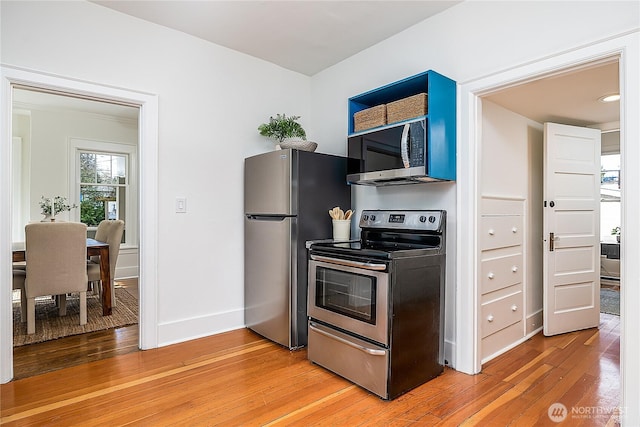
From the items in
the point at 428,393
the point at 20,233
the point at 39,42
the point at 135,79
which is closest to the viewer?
the point at 428,393

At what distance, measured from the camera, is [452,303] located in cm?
244

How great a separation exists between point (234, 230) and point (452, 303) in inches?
76.6

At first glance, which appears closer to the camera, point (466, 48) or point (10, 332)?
point (10, 332)

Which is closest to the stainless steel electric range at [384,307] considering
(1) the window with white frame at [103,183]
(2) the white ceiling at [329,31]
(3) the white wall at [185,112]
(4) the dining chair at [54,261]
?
(3) the white wall at [185,112]

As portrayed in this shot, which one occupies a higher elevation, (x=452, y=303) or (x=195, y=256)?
(x=195, y=256)

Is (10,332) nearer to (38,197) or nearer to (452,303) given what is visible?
(452,303)

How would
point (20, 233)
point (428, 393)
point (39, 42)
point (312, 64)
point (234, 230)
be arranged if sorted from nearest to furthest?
point (428, 393) → point (39, 42) → point (234, 230) → point (312, 64) → point (20, 233)

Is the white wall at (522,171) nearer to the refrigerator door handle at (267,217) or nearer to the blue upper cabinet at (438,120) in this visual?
the blue upper cabinet at (438,120)

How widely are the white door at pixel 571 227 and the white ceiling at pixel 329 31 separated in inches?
11.2

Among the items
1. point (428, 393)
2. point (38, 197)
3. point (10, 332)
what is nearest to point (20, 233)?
point (38, 197)

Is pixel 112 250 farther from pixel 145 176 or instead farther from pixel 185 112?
pixel 185 112

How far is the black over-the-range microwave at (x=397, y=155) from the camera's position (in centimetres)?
223

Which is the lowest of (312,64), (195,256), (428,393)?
(428,393)

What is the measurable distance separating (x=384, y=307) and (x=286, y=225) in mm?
1063
